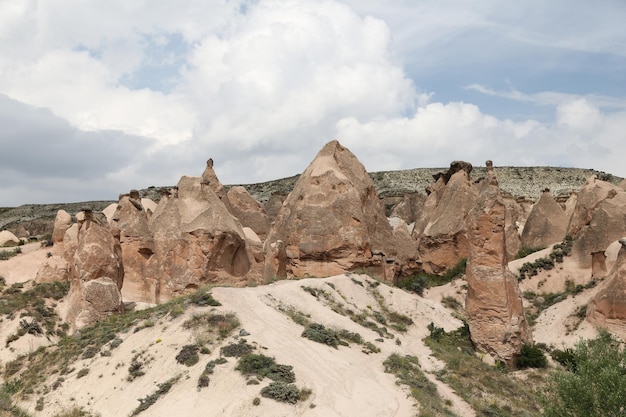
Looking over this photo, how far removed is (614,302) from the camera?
72.9ft

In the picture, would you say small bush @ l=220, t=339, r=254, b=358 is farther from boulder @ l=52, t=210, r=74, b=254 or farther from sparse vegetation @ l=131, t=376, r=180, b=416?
boulder @ l=52, t=210, r=74, b=254

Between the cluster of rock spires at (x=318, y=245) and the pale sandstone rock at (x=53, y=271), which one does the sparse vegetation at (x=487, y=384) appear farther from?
the pale sandstone rock at (x=53, y=271)

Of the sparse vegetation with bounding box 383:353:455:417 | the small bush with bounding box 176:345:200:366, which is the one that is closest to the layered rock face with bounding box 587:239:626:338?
the sparse vegetation with bounding box 383:353:455:417

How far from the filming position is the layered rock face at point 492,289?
19.1m

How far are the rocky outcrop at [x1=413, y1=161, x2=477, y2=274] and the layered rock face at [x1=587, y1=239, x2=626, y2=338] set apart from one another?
10535 millimetres

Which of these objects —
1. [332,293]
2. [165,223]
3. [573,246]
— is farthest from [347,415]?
[573,246]

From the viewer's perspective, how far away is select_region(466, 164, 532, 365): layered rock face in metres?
19.1

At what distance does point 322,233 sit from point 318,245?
504 mm

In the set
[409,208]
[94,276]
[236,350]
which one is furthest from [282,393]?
[409,208]

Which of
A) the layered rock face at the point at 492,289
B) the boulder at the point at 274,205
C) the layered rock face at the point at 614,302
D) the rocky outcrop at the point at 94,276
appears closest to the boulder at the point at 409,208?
the boulder at the point at 274,205

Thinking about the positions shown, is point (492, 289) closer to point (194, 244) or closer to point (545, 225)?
point (194, 244)

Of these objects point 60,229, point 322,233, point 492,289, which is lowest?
point 492,289

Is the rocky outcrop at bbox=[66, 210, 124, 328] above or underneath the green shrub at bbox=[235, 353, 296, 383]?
above

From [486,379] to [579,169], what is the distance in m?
86.7
